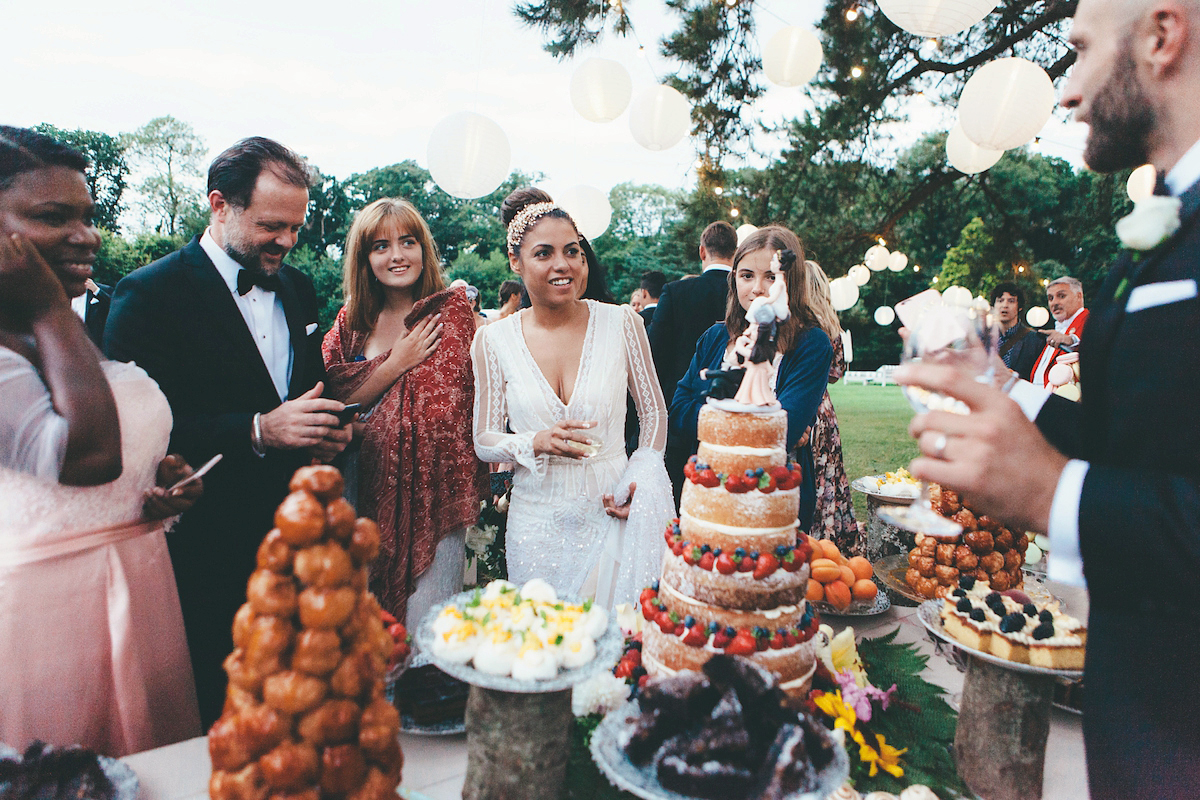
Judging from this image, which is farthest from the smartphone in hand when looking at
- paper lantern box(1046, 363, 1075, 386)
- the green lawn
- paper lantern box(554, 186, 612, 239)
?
paper lantern box(554, 186, 612, 239)

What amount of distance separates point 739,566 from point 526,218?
70.6 inches

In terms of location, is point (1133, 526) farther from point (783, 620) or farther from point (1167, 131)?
point (783, 620)

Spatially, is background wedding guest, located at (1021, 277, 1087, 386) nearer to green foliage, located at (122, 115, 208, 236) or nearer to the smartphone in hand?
the smartphone in hand

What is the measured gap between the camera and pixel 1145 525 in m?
0.85

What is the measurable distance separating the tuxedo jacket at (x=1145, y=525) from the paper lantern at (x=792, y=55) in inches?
203

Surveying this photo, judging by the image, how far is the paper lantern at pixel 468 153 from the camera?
4.94 meters

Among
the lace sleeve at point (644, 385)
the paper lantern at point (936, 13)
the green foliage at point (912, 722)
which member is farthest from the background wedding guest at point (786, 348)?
the paper lantern at point (936, 13)

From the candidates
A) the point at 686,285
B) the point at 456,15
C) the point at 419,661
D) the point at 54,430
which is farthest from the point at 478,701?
the point at 456,15

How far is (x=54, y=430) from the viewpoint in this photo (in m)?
1.40

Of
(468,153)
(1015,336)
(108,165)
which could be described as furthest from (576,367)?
(108,165)

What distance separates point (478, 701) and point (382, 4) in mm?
10375

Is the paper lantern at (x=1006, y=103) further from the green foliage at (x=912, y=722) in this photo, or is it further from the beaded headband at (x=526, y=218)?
the green foliage at (x=912, y=722)

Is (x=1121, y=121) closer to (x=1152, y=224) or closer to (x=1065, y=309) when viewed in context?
(x=1152, y=224)

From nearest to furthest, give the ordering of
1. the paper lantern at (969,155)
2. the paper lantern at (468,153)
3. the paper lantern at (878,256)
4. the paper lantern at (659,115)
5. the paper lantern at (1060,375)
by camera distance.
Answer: the paper lantern at (1060,375), the paper lantern at (468,153), the paper lantern at (659,115), the paper lantern at (969,155), the paper lantern at (878,256)
